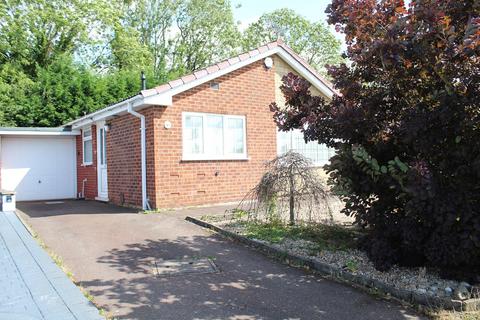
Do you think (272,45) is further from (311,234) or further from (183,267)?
(183,267)

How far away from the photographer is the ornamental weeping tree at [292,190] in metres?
7.77

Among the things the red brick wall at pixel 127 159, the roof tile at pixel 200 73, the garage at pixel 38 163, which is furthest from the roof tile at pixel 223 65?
the garage at pixel 38 163

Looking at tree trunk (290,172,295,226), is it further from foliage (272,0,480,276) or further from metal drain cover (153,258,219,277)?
metal drain cover (153,258,219,277)

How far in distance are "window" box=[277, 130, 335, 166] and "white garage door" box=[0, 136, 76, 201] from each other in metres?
8.46

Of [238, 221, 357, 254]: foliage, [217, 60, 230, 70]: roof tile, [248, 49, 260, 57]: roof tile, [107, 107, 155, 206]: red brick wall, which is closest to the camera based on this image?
[238, 221, 357, 254]: foliage

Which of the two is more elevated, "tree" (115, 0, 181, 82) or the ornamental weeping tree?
"tree" (115, 0, 181, 82)

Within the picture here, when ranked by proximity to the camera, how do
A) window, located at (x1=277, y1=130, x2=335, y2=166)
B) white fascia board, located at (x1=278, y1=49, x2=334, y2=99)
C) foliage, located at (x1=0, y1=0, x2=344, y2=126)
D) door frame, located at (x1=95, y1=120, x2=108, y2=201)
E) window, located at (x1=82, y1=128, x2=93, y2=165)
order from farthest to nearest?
foliage, located at (x1=0, y1=0, x2=344, y2=126) < window, located at (x1=82, y1=128, x2=93, y2=165) < door frame, located at (x1=95, y1=120, x2=108, y2=201) < window, located at (x1=277, y1=130, x2=335, y2=166) < white fascia board, located at (x1=278, y1=49, x2=334, y2=99)

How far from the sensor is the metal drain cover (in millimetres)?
5695

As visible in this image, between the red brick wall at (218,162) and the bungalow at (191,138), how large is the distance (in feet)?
0.09

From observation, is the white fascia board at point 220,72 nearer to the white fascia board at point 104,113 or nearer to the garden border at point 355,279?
the white fascia board at point 104,113

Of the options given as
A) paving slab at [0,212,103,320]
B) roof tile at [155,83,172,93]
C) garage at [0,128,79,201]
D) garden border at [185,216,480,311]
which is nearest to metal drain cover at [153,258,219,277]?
garden border at [185,216,480,311]

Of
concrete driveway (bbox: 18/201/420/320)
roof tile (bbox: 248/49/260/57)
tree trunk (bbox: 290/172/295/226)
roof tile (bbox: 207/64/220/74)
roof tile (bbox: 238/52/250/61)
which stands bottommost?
concrete driveway (bbox: 18/201/420/320)

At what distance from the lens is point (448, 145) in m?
4.83

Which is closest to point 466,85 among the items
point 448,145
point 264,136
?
point 448,145
